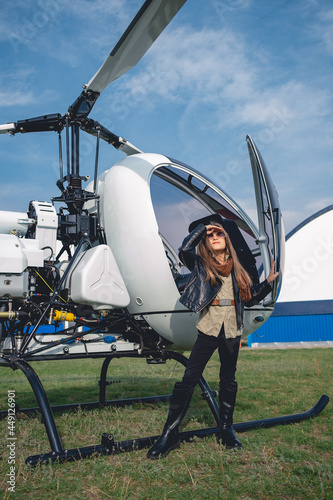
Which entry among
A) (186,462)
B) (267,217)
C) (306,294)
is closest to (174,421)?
(186,462)

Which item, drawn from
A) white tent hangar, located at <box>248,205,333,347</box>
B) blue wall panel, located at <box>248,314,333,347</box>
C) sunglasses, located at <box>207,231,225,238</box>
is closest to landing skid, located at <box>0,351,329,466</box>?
sunglasses, located at <box>207,231,225,238</box>

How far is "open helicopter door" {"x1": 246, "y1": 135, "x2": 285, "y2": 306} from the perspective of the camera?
392cm

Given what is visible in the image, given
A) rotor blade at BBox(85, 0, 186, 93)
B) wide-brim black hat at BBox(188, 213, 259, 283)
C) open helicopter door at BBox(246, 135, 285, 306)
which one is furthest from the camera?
wide-brim black hat at BBox(188, 213, 259, 283)

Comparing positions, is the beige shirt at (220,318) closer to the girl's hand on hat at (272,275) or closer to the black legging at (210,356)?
the black legging at (210,356)

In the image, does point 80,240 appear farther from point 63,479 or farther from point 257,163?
point 63,479

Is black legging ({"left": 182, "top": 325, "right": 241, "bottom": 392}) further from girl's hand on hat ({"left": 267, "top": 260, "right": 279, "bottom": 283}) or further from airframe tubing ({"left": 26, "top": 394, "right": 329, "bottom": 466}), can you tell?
girl's hand on hat ({"left": 267, "top": 260, "right": 279, "bottom": 283})

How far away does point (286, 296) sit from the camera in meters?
24.5

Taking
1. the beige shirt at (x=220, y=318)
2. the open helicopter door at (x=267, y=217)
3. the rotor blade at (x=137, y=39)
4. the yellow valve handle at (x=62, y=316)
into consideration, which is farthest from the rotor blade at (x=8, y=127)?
the beige shirt at (x=220, y=318)

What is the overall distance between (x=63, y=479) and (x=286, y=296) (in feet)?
75.6

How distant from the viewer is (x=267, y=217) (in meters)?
4.04

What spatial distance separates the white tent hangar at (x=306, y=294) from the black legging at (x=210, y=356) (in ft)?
59.5

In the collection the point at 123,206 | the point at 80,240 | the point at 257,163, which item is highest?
the point at 257,163

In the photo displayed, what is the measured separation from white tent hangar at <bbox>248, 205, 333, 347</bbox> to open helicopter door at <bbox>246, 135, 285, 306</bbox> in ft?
58.4

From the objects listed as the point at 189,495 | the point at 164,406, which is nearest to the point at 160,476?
the point at 189,495
